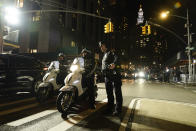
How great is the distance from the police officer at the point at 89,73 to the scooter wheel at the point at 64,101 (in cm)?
63

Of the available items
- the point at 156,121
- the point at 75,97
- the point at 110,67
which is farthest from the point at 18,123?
the point at 156,121

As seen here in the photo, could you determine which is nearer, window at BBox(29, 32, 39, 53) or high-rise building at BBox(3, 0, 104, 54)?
high-rise building at BBox(3, 0, 104, 54)

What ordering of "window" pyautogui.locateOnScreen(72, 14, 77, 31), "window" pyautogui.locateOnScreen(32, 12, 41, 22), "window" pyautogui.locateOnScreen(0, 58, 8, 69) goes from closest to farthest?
1. "window" pyautogui.locateOnScreen(0, 58, 8, 69)
2. "window" pyautogui.locateOnScreen(32, 12, 41, 22)
3. "window" pyautogui.locateOnScreen(72, 14, 77, 31)

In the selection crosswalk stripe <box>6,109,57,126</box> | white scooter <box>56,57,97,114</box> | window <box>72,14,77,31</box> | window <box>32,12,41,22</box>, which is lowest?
crosswalk stripe <box>6,109,57,126</box>

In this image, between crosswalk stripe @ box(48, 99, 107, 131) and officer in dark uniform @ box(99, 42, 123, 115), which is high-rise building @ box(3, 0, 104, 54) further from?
crosswalk stripe @ box(48, 99, 107, 131)

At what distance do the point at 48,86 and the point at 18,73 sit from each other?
5.71ft

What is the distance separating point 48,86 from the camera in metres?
5.12

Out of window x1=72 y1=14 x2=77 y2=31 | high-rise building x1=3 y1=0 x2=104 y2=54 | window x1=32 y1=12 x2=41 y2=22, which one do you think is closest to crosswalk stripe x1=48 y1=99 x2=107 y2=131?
high-rise building x1=3 y1=0 x2=104 y2=54

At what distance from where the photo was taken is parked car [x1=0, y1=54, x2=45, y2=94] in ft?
17.4

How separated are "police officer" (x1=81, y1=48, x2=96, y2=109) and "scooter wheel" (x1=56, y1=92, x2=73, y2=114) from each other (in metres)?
0.63

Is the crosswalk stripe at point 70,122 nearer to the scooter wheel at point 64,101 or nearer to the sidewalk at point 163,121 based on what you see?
the scooter wheel at point 64,101

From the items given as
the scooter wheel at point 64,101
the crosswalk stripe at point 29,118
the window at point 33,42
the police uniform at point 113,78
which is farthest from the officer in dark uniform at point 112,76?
the window at point 33,42

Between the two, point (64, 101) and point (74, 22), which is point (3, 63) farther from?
point (74, 22)

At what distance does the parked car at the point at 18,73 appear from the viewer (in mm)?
5301
